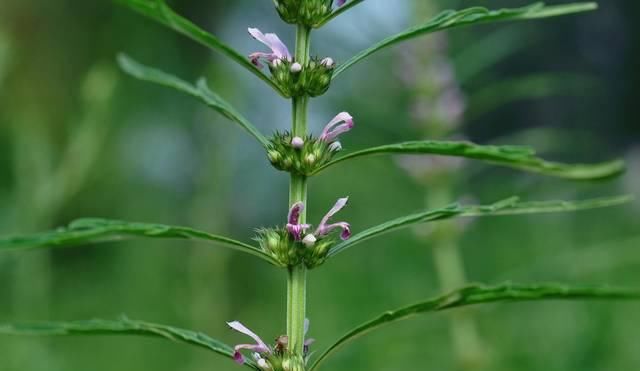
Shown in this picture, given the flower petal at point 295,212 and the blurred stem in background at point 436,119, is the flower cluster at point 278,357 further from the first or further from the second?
the blurred stem in background at point 436,119

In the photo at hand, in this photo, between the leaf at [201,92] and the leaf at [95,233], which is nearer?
the leaf at [95,233]

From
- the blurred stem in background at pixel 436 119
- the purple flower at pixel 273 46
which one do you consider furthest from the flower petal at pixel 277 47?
the blurred stem in background at pixel 436 119

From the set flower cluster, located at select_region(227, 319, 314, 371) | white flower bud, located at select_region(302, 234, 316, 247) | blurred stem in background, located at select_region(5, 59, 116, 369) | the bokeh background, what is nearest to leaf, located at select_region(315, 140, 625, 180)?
white flower bud, located at select_region(302, 234, 316, 247)

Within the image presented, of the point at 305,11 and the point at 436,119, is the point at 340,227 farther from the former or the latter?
the point at 436,119

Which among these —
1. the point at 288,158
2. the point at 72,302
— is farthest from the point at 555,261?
the point at 72,302

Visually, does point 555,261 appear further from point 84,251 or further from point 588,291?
point 84,251

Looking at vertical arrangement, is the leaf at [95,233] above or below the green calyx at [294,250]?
below
